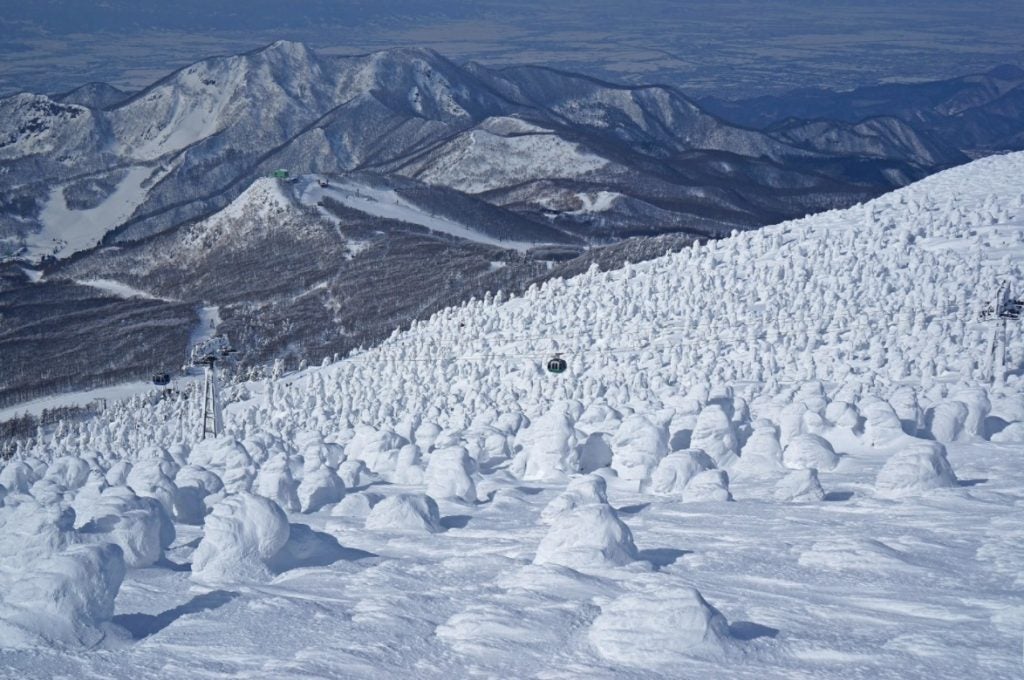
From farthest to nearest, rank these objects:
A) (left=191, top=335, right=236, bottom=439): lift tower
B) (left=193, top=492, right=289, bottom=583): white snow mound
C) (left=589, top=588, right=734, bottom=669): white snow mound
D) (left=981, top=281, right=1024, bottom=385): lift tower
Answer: (left=191, top=335, right=236, bottom=439): lift tower
(left=981, top=281, right=1024, bottom=385): lift tower
(left=193, top=492, right=289, bottom=583): white snow mound
(left=589, top=588, right=734, bottom=669): white snow mound

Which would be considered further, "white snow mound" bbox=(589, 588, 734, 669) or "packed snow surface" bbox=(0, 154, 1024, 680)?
"packed snow surface" bbox=(0, 154, 1024, 680)

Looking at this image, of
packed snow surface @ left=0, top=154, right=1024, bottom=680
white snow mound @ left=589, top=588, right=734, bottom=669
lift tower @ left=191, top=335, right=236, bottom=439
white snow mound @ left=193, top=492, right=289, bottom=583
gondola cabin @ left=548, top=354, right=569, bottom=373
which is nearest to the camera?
white snow mound @ left=589, top=588, right=734, bottom=669

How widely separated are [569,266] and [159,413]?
6378cm

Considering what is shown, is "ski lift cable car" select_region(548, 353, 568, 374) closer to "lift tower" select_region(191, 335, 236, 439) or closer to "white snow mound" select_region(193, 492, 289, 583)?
"lift tower" select_region(191, 335, 236, 439)

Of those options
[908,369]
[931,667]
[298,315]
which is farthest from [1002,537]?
[298,315]

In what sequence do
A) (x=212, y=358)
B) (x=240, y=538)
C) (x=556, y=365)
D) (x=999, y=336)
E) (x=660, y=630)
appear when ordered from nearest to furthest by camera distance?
1. (x=660, y=630)
2. (x=240, y=538)
3. (x=999, y=336)
4. (x=212, y=358)
5. (x=556, y=365)

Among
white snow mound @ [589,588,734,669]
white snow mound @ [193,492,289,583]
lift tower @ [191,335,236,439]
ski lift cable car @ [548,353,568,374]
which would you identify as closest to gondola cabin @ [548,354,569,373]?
ski lift cable car @ [548,353,568,374]

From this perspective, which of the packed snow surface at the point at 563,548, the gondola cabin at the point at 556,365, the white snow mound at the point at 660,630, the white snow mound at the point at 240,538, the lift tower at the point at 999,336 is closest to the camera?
the white snow mound at the point at 660,630

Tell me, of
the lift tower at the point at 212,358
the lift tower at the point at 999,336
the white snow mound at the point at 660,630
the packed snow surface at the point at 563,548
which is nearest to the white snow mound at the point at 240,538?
the packed snow surface at the point at 563,548

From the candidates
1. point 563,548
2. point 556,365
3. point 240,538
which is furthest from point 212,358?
point 563,548

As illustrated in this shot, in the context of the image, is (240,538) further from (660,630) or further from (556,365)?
(556,365)

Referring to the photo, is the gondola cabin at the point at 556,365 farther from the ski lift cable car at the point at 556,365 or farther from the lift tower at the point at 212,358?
the lift tower at the point at 212,358

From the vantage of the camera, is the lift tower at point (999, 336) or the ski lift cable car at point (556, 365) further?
the ski lift cable car at point (556, 365)

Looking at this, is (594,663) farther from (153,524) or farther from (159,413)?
(159,413)
